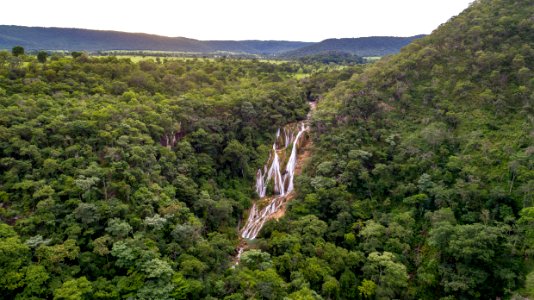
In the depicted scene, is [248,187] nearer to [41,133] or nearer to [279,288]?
[279,288]

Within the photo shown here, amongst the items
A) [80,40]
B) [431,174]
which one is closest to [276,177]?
[431,174]

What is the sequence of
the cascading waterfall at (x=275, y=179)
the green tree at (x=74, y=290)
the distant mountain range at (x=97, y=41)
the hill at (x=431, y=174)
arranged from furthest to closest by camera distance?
the distant mountain range at (x=97, y=41), the cascading waterfall at (x=275, y=179), the hill at (x=431, y=174), the green tree at (x=74, y=290)

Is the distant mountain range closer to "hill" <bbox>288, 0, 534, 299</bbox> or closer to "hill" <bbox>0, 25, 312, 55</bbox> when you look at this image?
"hill" <bbox>0, 25, 312, 55</bbox>

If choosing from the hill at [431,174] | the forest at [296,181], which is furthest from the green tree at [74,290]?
the hill at [431,174]

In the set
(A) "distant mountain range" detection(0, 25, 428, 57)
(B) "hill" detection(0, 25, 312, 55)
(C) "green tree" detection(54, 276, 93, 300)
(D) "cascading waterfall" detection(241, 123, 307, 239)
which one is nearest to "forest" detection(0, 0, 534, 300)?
(C) "green tree" detection(54, 276, 93, 300)

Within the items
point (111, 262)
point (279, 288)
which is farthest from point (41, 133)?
point (279, 288)

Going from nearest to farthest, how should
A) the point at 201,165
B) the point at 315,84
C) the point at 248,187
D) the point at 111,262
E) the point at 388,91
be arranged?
the point at 111,262, the point at 201,165, the point at 248,187, the point at 388,91, the point at 315,84

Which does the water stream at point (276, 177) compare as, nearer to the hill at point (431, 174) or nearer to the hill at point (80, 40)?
the hill at point (431, 174)
